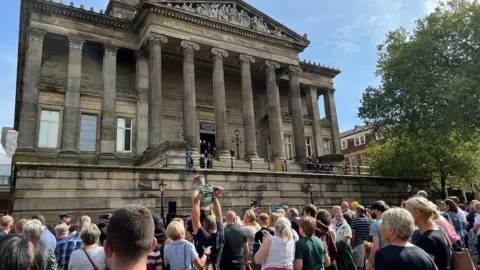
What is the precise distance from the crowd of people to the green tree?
18.2 metres

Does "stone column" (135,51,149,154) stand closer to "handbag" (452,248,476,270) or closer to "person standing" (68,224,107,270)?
"person standing" (68,224,107,270)

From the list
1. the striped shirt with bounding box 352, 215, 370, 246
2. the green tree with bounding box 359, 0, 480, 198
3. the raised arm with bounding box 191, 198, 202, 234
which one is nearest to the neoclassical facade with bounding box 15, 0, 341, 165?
the green tree with bounding box 359, 0, 480, 198

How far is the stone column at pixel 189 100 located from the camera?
75.2 feet

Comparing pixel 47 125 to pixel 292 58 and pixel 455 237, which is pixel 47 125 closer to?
pixel 292 58

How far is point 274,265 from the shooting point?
15.8 ft

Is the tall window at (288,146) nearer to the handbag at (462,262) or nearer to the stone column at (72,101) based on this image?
the stone column at (72,101)

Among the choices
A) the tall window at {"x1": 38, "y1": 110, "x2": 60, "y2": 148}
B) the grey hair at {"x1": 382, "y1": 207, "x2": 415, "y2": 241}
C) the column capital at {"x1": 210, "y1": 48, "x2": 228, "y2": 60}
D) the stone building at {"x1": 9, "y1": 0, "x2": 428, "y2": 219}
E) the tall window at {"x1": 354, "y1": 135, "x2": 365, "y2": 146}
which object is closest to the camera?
the grey hair at {"x1": 382, "y1": 207, "x2": 415, "y2": 241}

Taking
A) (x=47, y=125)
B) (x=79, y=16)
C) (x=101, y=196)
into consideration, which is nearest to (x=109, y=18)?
(x=79, y=16)

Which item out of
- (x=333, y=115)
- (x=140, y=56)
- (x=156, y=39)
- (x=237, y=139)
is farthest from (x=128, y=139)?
(x=333, y=115)

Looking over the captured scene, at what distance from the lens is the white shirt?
482 centimetres

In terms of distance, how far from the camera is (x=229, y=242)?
233 inches

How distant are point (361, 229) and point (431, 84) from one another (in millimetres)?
19614

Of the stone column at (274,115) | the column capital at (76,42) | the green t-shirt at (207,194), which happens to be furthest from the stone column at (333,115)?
the green t-shirt at (207,194)

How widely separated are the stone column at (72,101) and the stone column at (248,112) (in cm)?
1246
